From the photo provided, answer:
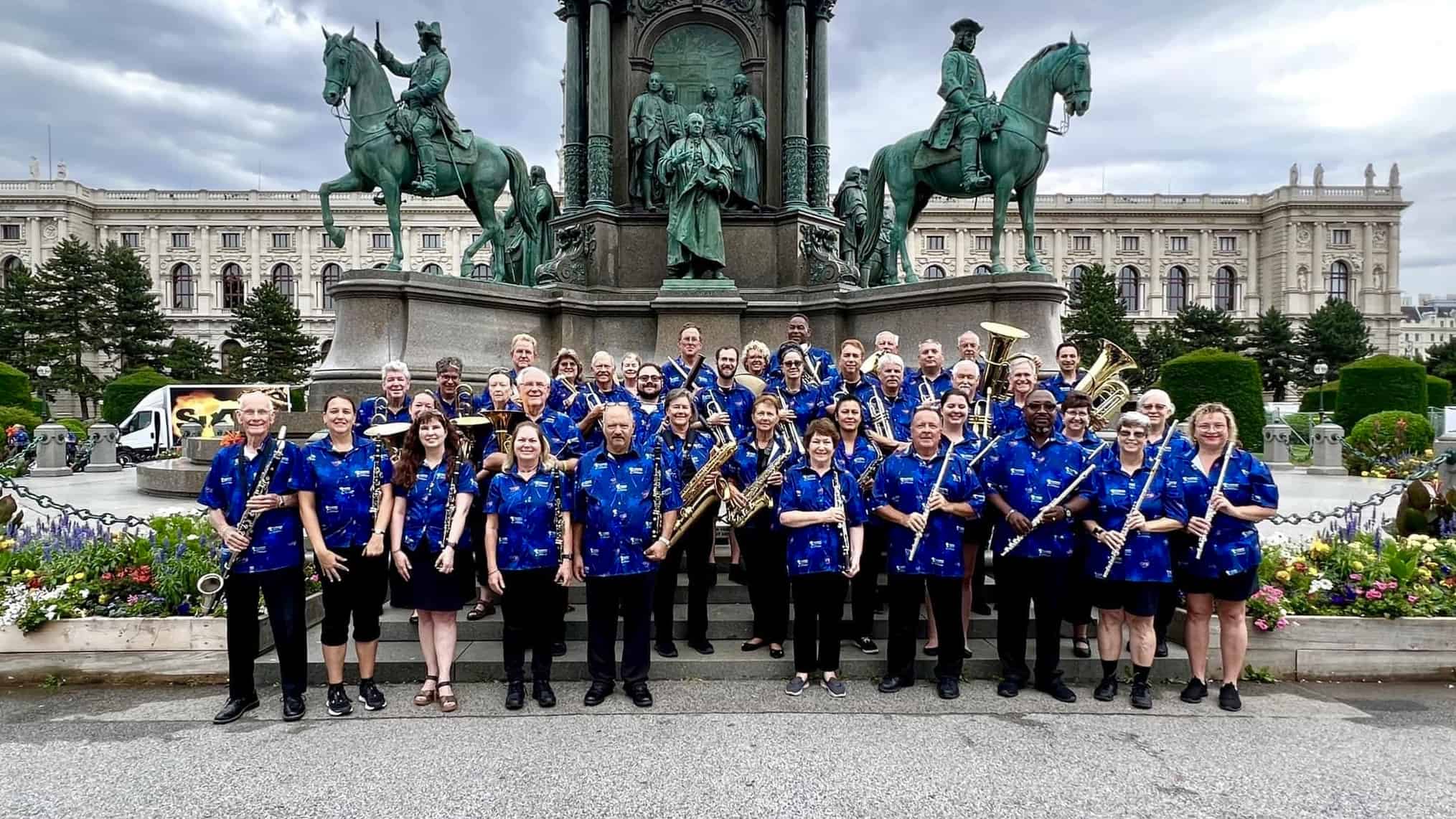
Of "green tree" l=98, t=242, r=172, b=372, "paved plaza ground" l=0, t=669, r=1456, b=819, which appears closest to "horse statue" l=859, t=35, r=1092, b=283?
"paved plaza ground" l=0, t=669, r=1456, b=819

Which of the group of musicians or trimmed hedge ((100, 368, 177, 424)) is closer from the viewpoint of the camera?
the group of musicians

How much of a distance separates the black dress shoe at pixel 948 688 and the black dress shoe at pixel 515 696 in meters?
2.77

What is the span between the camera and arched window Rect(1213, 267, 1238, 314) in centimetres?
A: 9056

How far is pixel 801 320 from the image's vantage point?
809cm

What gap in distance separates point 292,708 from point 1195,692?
5.81 metres

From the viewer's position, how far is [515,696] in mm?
5156

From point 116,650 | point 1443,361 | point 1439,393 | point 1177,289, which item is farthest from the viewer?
point 1177,289

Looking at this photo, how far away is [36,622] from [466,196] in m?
10.3

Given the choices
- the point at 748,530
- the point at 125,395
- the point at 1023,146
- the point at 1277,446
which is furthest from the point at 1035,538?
the point at 125,395

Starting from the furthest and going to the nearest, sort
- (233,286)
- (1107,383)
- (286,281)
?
(286,281), (233,286), (1107,383)

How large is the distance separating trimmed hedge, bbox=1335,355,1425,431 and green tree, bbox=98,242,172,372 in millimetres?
65293

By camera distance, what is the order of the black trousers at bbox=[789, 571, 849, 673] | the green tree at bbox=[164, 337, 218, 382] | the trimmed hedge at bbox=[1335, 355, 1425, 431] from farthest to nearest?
the green tree at bbox=[164, 337, 218, 382], the trimmed hedge at bbox=[1335, 355, 1425, 431], the black trousers at bbox=[789, 571, 849, 673]

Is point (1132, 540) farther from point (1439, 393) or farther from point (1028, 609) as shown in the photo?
point (1439, 393)

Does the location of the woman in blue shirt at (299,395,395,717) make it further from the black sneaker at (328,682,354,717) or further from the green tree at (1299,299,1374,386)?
the green tree at (1299,299,1374,386)
